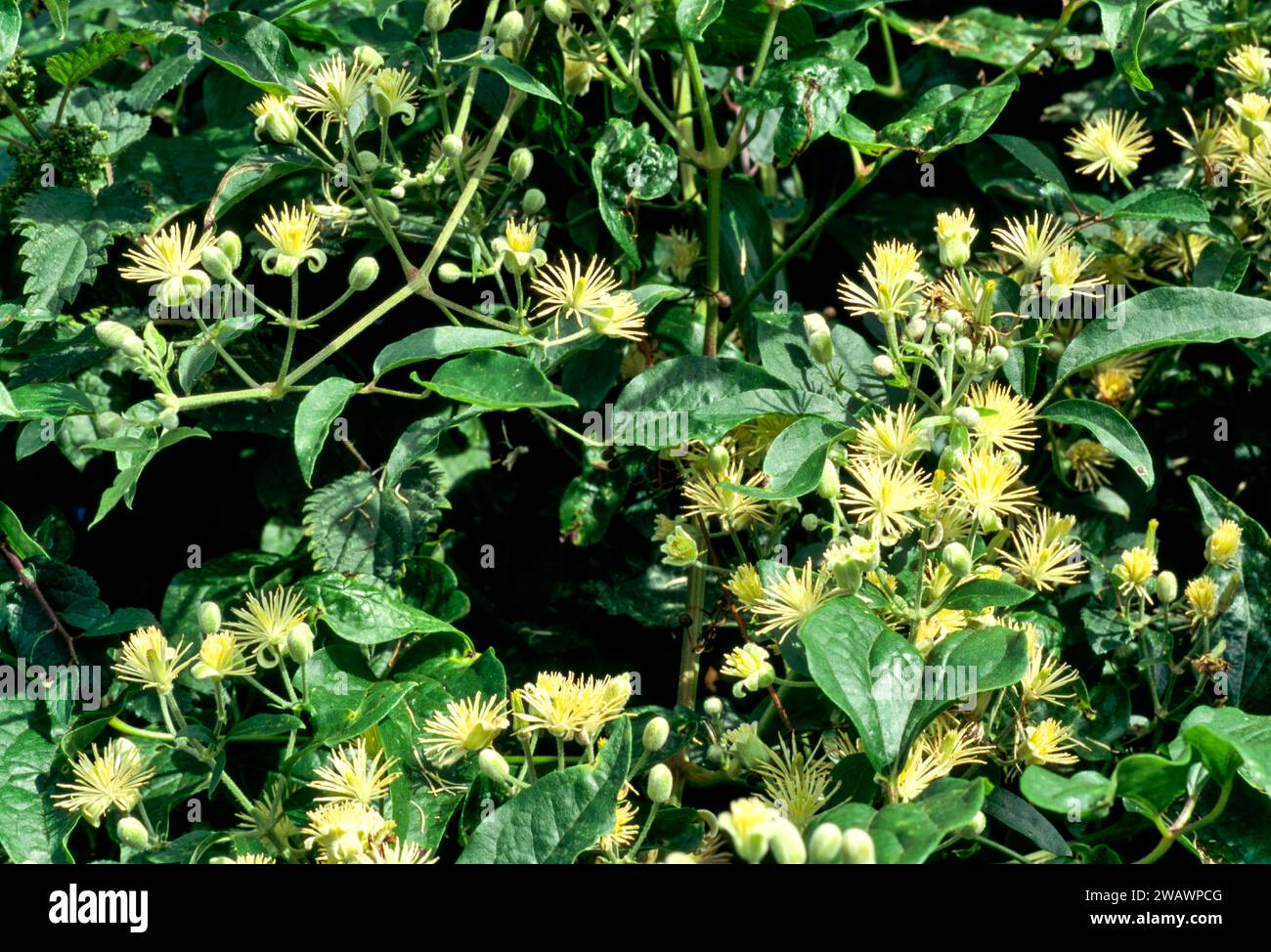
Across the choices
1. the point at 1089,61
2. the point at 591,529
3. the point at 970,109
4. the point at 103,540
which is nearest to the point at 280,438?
the point at 103,540

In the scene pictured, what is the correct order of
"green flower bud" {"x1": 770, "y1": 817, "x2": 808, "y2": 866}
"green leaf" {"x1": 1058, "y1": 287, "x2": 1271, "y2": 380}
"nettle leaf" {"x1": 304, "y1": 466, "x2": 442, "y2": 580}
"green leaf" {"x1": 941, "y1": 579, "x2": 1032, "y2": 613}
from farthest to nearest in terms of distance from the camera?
1. "nettle leaf" {"x1": 304, "y1": 466, "x2": 442, "y2": 580}
2. "green leaf" {"x1": 1058, "y1": 287, "x2": 1271, "y2": 380}
3. "green leaf" {"x1": 941, "y1": 579, "x2": 1032, "y2": 613}
4. "green flower bud" {"x1": 770, "y1": 817, "x2": 808, "y2": 866}

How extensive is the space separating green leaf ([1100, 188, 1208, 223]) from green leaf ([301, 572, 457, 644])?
91 centimetres

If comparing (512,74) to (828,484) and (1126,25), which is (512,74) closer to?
(828,484)

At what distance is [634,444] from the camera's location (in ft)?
4.55

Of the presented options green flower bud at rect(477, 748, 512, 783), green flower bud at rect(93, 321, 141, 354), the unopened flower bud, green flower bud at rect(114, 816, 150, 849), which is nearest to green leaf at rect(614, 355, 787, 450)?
the unopened flower bud

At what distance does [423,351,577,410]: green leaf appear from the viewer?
120cm

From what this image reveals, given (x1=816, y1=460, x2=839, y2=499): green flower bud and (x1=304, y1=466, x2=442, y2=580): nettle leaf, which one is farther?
(x1=304, y1=466, x2=442, y2=580): nettle leaf

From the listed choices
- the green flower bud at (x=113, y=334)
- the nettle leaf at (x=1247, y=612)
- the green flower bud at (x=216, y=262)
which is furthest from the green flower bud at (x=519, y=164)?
the nettle leaf at (x=1247, y=612)

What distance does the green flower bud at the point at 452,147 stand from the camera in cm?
142

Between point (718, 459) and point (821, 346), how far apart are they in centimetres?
16

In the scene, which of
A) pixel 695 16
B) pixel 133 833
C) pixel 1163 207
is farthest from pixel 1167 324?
pixel 133 833

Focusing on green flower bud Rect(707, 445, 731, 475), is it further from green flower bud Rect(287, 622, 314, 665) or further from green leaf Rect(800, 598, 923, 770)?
green flower bud Rect(287, 622, 314, 665)

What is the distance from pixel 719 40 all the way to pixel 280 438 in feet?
2.53
